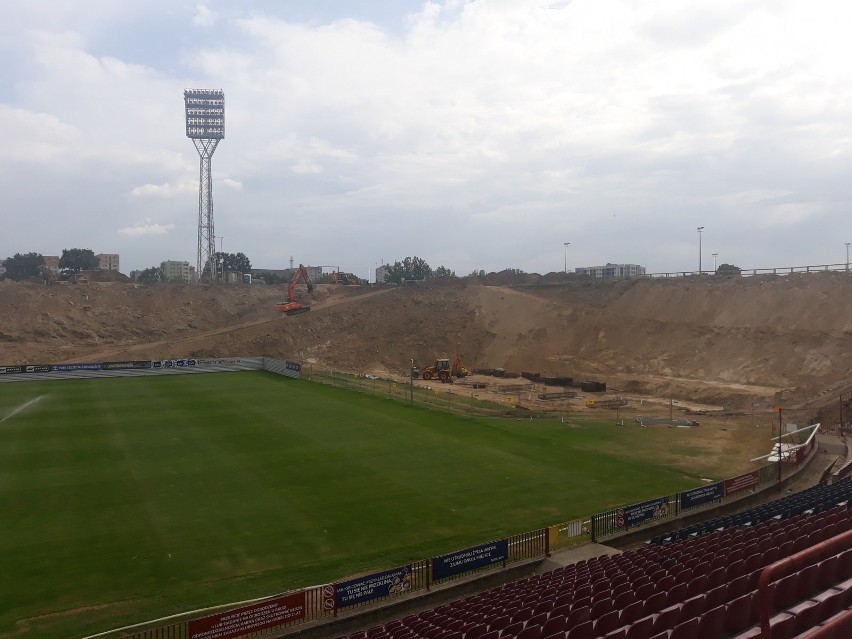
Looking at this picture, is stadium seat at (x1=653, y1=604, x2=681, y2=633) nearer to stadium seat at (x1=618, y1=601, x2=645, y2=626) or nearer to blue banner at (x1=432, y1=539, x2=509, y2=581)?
stadium seat at (x1=618, y1=601, x2=645, y2=626)

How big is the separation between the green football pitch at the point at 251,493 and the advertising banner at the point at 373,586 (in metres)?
2.63

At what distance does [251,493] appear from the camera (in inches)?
1040

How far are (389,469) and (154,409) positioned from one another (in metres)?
24.1

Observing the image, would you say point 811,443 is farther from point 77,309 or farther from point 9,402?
point 77,309

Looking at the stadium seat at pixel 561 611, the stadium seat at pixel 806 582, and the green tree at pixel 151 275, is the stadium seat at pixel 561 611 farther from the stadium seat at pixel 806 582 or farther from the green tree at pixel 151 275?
the green tree at pixel 151 275

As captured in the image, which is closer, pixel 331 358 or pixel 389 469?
pixel 389 469

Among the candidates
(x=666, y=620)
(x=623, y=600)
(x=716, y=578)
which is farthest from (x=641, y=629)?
(x=716, y=578)

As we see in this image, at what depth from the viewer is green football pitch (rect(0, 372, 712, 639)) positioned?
1827cm

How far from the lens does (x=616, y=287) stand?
3844 inches

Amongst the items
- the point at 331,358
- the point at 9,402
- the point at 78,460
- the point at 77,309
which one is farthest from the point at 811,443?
the point at 77,309

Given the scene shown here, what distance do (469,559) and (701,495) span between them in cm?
1091

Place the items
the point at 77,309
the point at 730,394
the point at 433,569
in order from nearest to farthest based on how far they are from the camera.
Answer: the point at 433,569 → the point at 730,394 → the point at 77,309

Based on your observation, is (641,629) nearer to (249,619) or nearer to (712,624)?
(712,624)

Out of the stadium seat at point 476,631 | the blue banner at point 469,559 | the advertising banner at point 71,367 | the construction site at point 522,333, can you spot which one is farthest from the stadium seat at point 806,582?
the advertising banner at point 71,367
